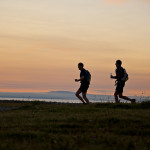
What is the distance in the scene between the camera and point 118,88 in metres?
18.1

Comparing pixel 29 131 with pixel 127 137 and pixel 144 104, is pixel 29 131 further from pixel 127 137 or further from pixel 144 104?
pixel 144 104

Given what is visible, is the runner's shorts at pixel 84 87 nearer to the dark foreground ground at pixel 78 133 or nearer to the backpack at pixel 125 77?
the backpack at pixel 125 77

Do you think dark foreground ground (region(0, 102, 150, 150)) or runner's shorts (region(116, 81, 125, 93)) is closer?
dark foreground ground (region(0, 102, 150, 150))

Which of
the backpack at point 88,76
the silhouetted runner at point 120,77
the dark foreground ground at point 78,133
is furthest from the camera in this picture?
the backpack at point 88,76

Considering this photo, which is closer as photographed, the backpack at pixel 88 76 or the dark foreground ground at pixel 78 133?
the dark foreground ground at pixel 78 133

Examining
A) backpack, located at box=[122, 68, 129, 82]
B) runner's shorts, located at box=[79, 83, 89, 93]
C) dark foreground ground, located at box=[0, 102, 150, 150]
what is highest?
backpack, located at box=[122, 68, 129, 82]

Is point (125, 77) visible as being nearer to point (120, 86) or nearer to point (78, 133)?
point (120, 86)

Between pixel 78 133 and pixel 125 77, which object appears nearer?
pixel 78 133

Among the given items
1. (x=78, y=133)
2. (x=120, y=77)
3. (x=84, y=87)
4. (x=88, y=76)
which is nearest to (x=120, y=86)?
(x=120, y=77)

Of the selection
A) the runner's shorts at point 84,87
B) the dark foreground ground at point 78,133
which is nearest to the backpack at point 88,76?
the runner's shorts at point 84,87

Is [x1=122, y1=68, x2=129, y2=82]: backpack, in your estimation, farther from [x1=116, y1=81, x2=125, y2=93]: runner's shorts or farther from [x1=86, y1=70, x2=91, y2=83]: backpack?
[x1=86, y1=70, x2=91, y2=83]: backpack

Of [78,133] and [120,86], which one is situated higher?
[120,86]

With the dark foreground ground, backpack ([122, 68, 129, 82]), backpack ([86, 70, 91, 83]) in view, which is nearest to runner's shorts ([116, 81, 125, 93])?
backpack ([122, 68, 129, 82])

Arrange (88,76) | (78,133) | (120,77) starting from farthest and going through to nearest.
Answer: (88,76), (120,77), (78,133)
